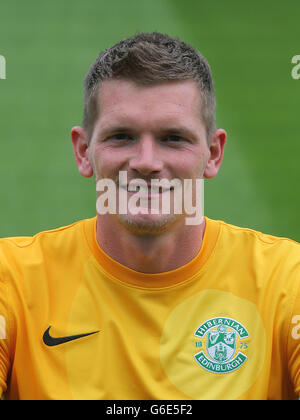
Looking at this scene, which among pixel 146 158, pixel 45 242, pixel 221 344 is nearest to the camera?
pixel 146 158

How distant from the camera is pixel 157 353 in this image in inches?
Result: 68.2

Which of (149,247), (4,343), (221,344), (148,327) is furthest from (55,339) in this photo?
(221,344)

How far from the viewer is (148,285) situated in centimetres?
183

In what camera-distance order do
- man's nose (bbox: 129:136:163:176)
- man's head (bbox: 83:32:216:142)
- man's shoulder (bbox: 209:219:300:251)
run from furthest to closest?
man's shoulder (bbox: 209:219:300:251) < man's head (bbox: 83:32:216:142) < man's nose (bbox: 129:136:163:176)

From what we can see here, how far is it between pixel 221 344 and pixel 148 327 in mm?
236

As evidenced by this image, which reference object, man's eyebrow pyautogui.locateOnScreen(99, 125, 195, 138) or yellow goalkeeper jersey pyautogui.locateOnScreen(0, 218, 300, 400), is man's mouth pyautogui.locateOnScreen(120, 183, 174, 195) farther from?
yellow goalkeeper jersey pyautogui.locateOnScreen(0, 218, 300, 400)

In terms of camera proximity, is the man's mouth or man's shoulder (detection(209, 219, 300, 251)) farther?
man's shoulder (detection(209, 219, 300, 251))

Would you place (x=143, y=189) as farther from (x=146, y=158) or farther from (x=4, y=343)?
(x=4, y=343)

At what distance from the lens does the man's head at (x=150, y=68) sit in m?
1.80

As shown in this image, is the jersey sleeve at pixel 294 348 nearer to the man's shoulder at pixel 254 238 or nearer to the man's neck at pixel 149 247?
the man's shoulder at pixel 254 238

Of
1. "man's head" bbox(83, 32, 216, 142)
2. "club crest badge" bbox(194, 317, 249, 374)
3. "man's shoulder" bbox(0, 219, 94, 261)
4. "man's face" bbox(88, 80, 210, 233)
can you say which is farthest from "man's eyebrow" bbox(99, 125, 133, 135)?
"club crest badge" bbox(194, 317, 249, 374)

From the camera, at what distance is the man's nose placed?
1.69 m

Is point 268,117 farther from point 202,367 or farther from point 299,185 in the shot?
point 202,367

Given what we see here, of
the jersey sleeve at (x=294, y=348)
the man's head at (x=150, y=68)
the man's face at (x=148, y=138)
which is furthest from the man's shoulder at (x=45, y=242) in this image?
the jersey sleeve at (x=294, y=348)
